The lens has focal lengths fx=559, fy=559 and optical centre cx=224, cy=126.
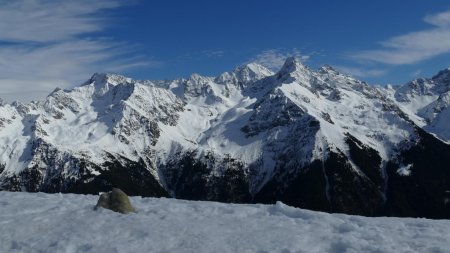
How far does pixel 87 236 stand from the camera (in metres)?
27.9

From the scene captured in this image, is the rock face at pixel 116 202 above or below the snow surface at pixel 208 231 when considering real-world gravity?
above

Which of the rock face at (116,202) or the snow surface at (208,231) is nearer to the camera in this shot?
the snow surface at (208,231)

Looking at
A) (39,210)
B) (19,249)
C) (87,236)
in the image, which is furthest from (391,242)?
(39,210)

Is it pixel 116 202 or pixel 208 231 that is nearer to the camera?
pixel 208 231

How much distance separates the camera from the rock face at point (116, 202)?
33031 mm

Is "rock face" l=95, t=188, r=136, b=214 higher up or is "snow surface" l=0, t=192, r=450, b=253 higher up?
"rock face" l=95, t=188, r=136, b=214

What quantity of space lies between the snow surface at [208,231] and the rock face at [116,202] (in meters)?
0.64

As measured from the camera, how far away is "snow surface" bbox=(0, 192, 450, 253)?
25969 mm

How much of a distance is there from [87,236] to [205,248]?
627cm

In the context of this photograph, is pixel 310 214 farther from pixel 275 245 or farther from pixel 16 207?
pixel 16 207

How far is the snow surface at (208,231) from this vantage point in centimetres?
2597

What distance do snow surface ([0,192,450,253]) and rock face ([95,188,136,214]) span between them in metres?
0.64

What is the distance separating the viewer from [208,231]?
28.7 m

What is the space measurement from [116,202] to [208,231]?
7397 mm
